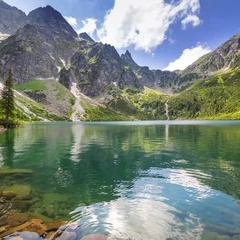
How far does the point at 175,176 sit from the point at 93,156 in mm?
22079

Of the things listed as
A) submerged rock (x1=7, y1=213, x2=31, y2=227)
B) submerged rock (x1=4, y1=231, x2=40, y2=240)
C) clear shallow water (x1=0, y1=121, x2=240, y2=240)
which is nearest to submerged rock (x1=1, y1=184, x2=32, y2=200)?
clear shallow water (x1=0, y1=121, x2=240, y2=240)

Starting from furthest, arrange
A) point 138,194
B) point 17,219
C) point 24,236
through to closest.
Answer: point 138,194
point 17,219
point 24,236

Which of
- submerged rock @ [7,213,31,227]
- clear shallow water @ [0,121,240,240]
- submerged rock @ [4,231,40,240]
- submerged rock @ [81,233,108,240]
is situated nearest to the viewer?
submerged rock @ [4,231,40,240]

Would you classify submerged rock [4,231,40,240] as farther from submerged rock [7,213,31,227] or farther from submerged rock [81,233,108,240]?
submerged rock [81,233,108,240]

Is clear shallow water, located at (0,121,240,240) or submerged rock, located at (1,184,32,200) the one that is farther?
submerged rock, located at (1,184,32,200)

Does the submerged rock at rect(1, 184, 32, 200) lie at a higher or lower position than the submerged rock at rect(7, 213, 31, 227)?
higher

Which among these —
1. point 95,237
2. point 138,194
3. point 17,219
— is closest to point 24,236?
point 17,219

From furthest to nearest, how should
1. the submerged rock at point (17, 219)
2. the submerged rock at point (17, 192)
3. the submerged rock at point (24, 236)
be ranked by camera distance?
the submerged rock at point (17, 192)
the submerged rock at point (17, 219)
the submerged rock at point (24, 236)

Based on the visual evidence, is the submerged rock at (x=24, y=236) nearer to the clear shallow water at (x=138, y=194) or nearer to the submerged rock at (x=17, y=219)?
the submerged rock at (x=17, y=219)

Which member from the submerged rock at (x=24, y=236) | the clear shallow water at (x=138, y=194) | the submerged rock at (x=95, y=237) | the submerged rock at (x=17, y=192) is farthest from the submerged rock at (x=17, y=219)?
the submerged rock at (x=95, y=237)

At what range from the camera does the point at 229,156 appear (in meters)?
54.4

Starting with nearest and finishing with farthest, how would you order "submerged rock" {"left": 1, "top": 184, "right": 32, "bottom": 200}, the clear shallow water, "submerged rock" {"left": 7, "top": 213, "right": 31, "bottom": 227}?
"submerged rock" {"left": 7, "top": 213, "right": 31, "bottom": 227}, the clear shallow water, "submerged rock" {"left": 1, "top": 184, "right": 32, "bottom": 200}

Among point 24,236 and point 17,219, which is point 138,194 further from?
point 24,236

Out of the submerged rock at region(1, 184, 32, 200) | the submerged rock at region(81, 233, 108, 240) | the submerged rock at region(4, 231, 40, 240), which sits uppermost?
the submerged rock at region(1, 184, 32, 200)
